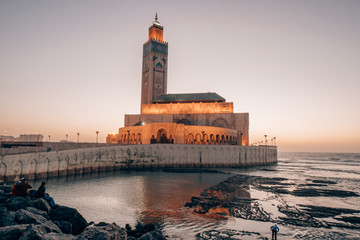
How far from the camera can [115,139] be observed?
2936 inches

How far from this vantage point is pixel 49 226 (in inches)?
338

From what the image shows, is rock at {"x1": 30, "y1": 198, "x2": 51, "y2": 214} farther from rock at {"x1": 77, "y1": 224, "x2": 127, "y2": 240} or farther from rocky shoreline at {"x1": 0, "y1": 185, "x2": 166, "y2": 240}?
rock at {"x1": 77, "y1": 224, "x2": 127, "y2": 240}

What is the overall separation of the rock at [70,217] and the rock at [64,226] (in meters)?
0.47

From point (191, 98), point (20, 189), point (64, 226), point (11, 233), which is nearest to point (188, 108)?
point (191, 98)

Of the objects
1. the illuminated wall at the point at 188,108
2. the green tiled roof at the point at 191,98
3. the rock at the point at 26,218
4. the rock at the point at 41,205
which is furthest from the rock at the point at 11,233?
the green tiled roof at the point at 191,98

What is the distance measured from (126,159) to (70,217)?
33.0 m

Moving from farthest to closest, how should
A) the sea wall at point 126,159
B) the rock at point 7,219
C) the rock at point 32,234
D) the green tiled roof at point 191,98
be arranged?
the green tiled roof at point 191,98 → the sea wall at point 126,159 → the rock at point 7,219 → the rock at point 32,234

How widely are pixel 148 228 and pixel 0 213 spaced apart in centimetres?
651

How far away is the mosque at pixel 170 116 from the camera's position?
5668 cm

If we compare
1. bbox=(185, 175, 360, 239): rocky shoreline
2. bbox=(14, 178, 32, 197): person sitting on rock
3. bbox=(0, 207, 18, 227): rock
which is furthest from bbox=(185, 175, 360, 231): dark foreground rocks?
bbox=(14, 178, 32, 197): person sitting on rock

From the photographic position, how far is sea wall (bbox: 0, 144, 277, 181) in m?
26.6

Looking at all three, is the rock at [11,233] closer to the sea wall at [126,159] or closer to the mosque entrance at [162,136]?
the sea wall at [126,159]

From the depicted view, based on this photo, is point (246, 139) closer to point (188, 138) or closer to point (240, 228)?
point (188, 138)

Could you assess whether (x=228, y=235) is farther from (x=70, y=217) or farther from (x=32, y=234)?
(x=32, y=234)
